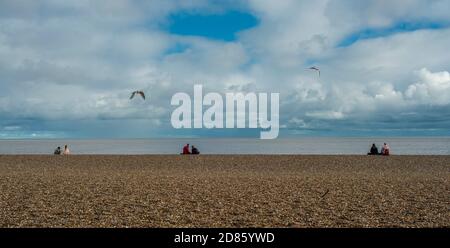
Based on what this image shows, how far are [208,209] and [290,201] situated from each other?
3.19 meters

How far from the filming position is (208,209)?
1345cm

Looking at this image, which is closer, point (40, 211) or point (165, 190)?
point (40, 211)

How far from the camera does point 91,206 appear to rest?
45.3 feet

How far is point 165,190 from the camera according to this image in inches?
698

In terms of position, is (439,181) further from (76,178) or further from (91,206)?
(76,178)

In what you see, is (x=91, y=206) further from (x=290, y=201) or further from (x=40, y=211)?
(x=290, y=201)
